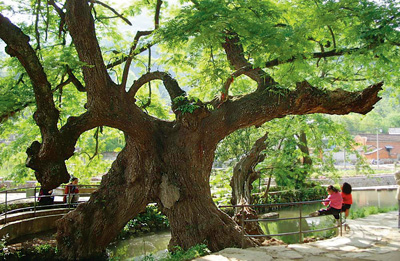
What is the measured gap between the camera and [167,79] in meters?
9.13

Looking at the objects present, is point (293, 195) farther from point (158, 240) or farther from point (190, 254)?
point (190, 254)

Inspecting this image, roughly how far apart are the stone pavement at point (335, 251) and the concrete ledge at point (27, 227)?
679 cm

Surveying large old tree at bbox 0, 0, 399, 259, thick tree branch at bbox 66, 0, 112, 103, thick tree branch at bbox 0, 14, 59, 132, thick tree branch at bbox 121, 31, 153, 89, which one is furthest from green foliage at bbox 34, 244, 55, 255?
thick tree branch at bbox 121, 31, 153, 89

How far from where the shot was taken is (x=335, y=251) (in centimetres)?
635

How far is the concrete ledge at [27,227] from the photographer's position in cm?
995

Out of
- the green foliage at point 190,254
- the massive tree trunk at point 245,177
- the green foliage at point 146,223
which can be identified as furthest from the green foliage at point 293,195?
the green foliage at point 190,254

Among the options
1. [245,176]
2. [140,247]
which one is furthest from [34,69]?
[245,176]

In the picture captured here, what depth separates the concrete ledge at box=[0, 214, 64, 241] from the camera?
995 centimetres

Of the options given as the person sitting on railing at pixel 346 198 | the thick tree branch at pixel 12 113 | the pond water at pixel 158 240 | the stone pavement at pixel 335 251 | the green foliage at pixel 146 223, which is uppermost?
the thick tree branch at pixel 12 113

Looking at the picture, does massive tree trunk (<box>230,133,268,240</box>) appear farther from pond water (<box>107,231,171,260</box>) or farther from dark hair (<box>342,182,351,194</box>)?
dark hair (<box>342,182,351,194</box>)

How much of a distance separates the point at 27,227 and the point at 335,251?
8.98 meters

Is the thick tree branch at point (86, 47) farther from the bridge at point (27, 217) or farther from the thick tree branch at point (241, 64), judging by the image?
the bridge at point (27, 217)

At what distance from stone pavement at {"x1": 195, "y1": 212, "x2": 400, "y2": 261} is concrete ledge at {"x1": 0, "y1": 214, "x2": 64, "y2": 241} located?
22.3 feet

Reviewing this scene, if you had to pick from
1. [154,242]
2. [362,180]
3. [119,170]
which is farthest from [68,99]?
[362,180]
